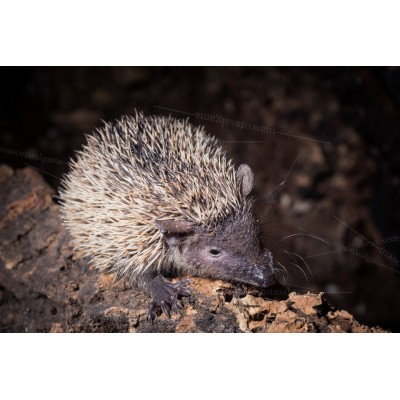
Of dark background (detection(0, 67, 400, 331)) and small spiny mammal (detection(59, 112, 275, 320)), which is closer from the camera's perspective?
small spiny mammal (detection(59, 112, 275, 320))

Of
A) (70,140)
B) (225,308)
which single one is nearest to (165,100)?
(70,140)

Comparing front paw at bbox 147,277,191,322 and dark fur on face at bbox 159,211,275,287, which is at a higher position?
dark fur on face at bbox 159,211,275,287

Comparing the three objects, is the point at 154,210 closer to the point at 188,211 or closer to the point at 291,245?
the point at 188,211

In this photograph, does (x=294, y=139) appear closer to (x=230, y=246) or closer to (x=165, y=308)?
(x=230, y=246)

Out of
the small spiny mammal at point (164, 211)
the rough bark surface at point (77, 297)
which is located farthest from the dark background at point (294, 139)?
the small spiny mammal at point (164, 211)

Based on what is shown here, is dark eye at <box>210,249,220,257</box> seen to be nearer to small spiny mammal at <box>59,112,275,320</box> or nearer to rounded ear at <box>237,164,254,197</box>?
small spiny mammal at <box>59,112,275,320</box>

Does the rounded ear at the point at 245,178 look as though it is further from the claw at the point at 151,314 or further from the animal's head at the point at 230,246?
the claw at the point at 151,314

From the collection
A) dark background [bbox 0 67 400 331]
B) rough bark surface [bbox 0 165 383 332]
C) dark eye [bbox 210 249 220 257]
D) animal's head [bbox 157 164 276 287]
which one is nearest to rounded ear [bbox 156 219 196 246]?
animal's head [bbox 157 164 276 287]

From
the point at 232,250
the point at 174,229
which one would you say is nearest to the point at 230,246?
the point at 232,250
